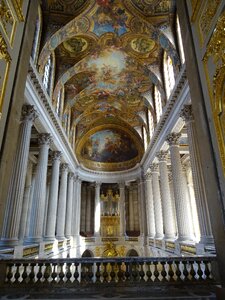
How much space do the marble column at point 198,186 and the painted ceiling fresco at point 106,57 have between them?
3.54 meters

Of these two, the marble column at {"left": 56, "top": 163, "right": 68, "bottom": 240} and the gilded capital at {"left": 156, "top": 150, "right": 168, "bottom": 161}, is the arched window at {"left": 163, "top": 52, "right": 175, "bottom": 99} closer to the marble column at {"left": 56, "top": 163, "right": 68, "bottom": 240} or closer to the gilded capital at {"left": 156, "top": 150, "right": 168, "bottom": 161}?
the gilded capital at {"left": 156, "top": 150, "right": 168, "bottom": 161}

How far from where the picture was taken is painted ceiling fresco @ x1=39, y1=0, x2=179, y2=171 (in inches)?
468

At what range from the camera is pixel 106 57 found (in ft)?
50.6

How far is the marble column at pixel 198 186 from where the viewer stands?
26.7 ft

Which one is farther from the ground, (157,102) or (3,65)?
(157,102)

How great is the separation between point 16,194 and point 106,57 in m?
11.3

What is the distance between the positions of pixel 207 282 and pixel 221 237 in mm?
1335

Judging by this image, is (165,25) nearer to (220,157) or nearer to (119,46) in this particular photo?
(119,46)

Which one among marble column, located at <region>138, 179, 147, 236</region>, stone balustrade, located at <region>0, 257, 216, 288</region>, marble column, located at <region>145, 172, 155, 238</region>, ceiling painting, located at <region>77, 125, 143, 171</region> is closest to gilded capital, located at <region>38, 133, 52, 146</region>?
stone balustrade, located at <region>0, 257, 216, 288</region>

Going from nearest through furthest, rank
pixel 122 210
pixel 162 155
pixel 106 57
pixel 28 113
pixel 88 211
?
pixel 28 113
pixel 106 57
pixel 162 155
pixel 122 210
pixel 88 211

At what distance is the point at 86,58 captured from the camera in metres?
14.9

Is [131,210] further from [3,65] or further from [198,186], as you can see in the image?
[3,65]

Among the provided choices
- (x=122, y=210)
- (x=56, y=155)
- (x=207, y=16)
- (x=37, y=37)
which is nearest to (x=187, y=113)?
(x=207, y=16)

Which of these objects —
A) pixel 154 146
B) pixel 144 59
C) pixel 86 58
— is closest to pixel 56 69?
pixel 86 58
